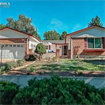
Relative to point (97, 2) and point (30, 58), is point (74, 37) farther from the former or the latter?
point (30, 58)

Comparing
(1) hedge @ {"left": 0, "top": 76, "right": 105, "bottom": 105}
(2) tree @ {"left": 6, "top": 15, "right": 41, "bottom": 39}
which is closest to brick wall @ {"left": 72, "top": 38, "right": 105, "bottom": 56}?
(1) hedge @ {"left": 0, "top": 76, "right": 105, "bottom": 105}

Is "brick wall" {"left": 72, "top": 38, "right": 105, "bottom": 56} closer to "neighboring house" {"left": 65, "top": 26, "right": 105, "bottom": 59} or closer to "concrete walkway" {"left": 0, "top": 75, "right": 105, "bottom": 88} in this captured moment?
"neighboring house" {"left": 65, "top": 26, "right": 105, "bottom": 59}

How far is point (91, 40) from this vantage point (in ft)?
47.6

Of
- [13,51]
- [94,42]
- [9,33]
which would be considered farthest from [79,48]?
[9,33]

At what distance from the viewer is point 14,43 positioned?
1440 cm

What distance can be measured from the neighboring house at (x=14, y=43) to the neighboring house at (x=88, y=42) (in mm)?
6034

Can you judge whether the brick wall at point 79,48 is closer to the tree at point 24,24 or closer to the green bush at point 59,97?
the green bush at point 59,97

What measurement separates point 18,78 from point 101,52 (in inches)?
516

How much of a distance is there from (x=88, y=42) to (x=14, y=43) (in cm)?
1048

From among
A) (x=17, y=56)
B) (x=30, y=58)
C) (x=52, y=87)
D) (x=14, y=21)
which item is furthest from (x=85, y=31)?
(x=14, y=21)

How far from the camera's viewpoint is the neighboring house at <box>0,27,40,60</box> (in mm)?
14180

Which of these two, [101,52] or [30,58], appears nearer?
[30,58]

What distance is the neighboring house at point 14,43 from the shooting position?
1418 centimetres

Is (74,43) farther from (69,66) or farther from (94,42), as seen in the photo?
(69,66)
